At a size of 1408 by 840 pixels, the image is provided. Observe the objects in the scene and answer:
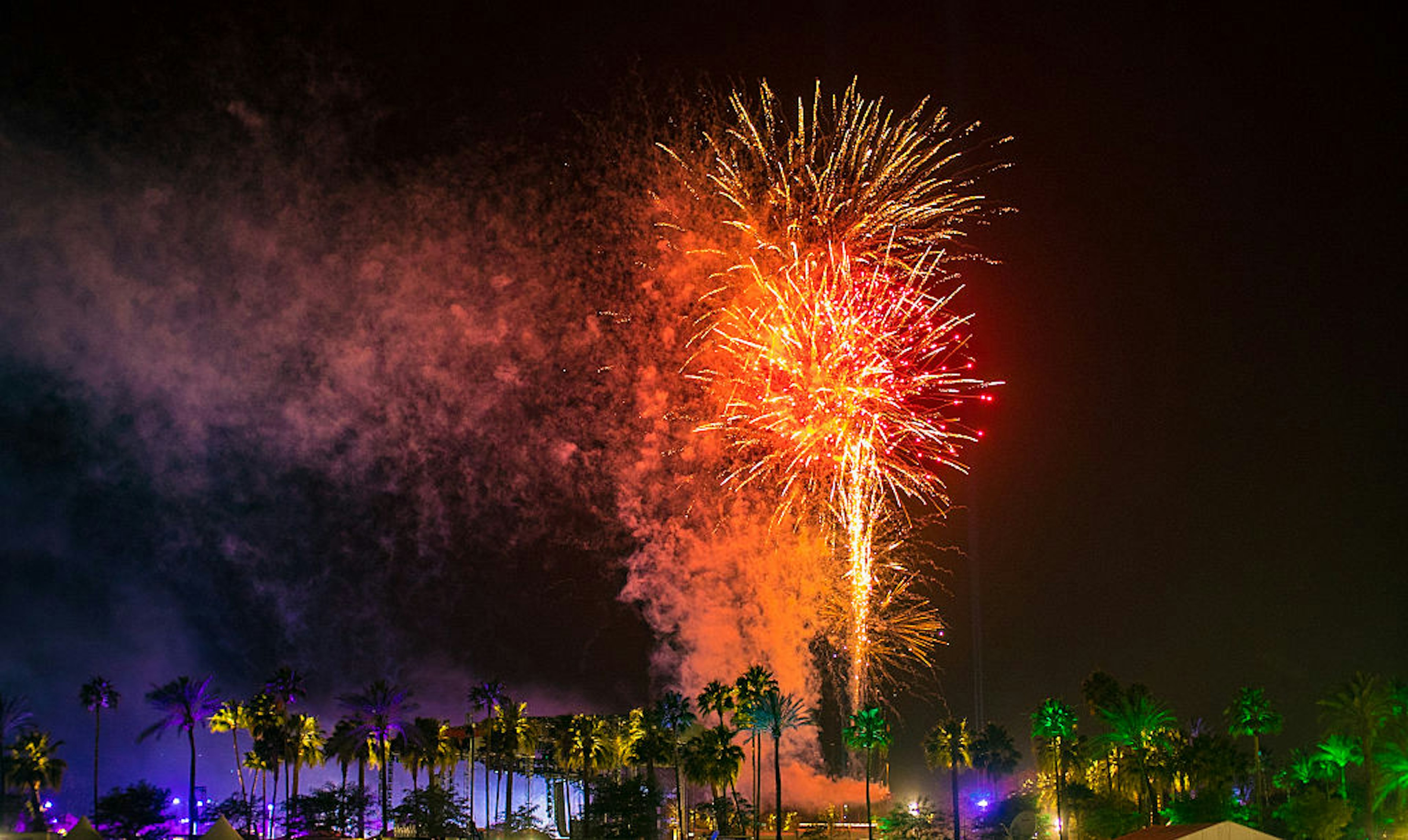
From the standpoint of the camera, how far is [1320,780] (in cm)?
8225

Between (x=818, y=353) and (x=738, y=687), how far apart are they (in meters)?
33.0

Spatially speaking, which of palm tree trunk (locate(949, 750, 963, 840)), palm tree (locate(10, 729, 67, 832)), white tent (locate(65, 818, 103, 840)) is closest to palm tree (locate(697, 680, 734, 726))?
palm tree trunk (locate(949, 750, 963, 840))

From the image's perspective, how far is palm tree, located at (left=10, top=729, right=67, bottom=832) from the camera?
79.7m

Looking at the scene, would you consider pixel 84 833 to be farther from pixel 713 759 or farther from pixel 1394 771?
pixel 1394 771

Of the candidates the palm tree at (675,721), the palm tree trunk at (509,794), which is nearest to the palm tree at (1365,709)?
the palm tree at (675,721)

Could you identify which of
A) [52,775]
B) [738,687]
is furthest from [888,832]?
[52,775]

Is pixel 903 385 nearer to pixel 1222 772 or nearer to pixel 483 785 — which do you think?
pixel 1222 772

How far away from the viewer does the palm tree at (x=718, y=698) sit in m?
74.9

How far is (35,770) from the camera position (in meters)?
80.2

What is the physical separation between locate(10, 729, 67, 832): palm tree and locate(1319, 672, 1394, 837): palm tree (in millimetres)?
76199

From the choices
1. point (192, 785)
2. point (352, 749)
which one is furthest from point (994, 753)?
point (192, 785)

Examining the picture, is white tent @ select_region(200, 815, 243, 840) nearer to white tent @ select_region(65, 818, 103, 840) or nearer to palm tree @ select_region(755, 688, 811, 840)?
white tent @ select_region(65, 818, 103, 840)

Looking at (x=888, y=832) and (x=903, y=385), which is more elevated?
(x=903, y=385)

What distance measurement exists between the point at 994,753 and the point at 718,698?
18.4m
